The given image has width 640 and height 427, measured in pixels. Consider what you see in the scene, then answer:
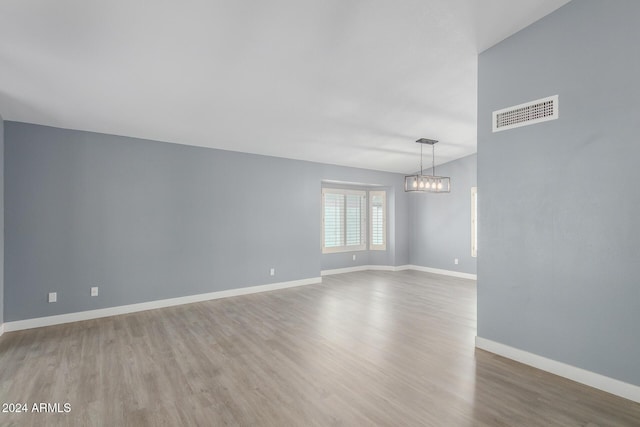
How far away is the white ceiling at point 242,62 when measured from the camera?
2340 millimetres

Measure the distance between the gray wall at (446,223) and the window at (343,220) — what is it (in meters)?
1.48

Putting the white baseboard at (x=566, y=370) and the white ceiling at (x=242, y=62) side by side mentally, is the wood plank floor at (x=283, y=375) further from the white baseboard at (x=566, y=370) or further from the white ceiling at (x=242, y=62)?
the white ceiling at (x=242, y=62)

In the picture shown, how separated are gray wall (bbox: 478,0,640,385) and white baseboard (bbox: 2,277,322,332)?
150 inches

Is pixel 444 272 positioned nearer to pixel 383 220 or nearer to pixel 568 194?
pixel 383 220

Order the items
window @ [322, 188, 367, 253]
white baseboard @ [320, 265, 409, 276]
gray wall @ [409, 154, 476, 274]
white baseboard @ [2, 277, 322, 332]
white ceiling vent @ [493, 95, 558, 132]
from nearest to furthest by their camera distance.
A: 1. white ceiling vent @ [493, 95, 558, 132]
2. white baseboard @ [2, 277, 322, 332]
3. gray wall @ [409, 154, 476, 274]
4. window @ [322, 188, 367, 253]
5. white baseboard @ [320, 265, 409, 276]

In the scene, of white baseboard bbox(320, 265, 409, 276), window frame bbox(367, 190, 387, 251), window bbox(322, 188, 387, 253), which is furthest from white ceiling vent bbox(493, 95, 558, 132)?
white baseboard bbox(320, 265, 409, 276)

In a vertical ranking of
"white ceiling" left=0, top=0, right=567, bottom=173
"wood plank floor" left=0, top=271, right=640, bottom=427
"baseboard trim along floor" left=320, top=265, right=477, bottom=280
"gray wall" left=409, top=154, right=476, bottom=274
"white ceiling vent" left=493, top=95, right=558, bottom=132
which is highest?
"white ceiling" left=0, top=0, right=567, bottom=173

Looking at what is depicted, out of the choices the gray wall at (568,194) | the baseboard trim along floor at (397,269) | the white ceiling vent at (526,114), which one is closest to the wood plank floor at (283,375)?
the gray wall at (568,194)

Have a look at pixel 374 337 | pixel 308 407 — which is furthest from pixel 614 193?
pixel 308 407

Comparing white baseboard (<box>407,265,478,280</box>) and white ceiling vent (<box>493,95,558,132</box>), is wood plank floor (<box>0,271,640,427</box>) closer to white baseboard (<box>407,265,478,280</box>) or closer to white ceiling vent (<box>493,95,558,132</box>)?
white ceiling vent (<box>493,95,558,132</box>)

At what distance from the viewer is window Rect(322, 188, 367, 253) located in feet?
24.5

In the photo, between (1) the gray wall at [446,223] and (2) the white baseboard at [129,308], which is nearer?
(2) the white baseboard at [129,308]

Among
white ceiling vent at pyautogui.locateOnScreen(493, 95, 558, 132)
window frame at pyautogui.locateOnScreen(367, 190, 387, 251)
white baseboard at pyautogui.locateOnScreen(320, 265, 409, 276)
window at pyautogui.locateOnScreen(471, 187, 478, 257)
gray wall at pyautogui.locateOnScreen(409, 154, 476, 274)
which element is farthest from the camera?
window frame at pyautogui.locateOnScreen(367, 190, 387, 251)

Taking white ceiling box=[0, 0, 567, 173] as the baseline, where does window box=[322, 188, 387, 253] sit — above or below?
below
